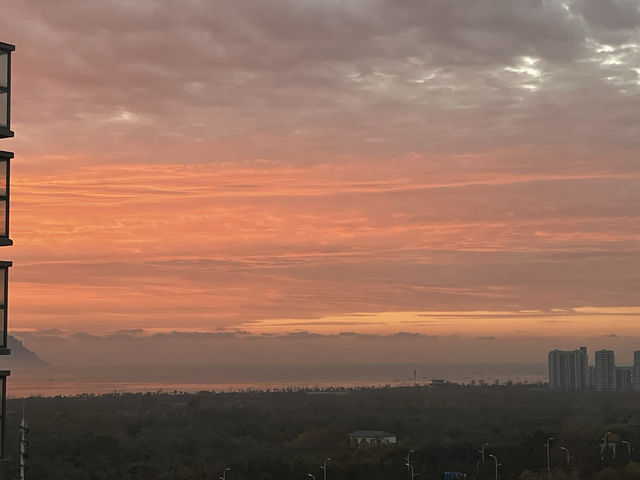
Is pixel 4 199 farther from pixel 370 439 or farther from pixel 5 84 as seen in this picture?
pixel 370 439

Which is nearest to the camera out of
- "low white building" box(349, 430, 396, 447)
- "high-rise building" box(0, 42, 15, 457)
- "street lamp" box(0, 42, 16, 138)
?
"high-rise building" box(0, 42, 15, 457)

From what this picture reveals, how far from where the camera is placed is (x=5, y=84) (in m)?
21.3

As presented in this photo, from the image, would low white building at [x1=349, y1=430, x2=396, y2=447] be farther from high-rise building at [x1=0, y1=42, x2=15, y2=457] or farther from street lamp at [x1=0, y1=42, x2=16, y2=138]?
street lamp at [x1=0, y1=42, x2=16, y2=138]

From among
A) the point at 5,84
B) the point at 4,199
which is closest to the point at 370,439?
the point at 4,199

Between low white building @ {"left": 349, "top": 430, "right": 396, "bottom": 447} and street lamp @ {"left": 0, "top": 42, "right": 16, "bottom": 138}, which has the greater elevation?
street lamp @ {"left": 0, "top": 42, "right": 16, "bottom": 138}

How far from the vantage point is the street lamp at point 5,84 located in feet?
69.4

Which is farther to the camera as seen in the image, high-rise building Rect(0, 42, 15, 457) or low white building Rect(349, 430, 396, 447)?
low white building Rect(349, 430, 396, 447)

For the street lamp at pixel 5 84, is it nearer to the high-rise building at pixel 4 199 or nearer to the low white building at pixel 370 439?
the high-rise building at pixel 4 199

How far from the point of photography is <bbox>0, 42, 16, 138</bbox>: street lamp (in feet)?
69.4

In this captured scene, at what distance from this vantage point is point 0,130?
70.9ft

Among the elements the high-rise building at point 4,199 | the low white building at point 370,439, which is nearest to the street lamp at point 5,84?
the high-rise building at point 4,199

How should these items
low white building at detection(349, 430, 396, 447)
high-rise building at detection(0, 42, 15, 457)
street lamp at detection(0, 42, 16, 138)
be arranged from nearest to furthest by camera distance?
1. high-rise building at detection(0, 42, 15, 457)
2. street lamp at detection(0, 42, 16, 138)
3. low white building at detection(349, 430, 396, 447)

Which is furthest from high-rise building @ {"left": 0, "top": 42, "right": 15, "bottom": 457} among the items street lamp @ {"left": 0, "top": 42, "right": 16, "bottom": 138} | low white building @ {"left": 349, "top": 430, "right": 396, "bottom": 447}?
low white building @ {"left": 349, "top": 430, "right": 396, "bottom": 447}

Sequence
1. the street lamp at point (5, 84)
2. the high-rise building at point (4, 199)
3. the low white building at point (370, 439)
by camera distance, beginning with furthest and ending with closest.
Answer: the low white building at point (370, 439) < the street lamp at point (5, 84) < the high-rise building at point (4, 199)
